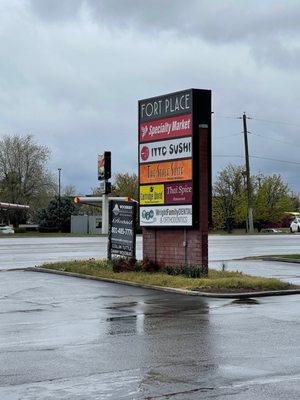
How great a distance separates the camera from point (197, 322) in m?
11.1

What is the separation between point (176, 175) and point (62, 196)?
73021 millimetres

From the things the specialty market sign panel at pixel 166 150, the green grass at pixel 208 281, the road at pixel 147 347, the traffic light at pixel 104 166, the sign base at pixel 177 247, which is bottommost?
the road at pixel 147 347

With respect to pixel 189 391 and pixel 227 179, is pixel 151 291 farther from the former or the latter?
pixel 227 179

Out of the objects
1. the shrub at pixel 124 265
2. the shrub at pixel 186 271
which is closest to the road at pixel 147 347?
the shrub at pixel 186 271

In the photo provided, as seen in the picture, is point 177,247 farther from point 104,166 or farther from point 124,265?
point 104,166

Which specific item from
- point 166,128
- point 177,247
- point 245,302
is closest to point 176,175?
point 166,128

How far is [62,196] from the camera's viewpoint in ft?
297

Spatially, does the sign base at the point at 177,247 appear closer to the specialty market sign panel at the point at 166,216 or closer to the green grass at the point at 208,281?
the specialty market sign panel at the point at 166,216

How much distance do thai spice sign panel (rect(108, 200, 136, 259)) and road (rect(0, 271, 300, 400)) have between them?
5143 millimetres

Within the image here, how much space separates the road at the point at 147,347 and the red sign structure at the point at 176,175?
3349 millimetres

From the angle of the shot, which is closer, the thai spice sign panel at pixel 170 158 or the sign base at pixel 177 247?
the sign base at pixel 177 247

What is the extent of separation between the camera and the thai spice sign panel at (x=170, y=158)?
59.0 feet

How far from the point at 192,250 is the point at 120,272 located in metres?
2.35

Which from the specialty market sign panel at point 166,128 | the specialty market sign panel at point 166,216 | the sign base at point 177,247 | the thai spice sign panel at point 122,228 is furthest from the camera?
the thai spice sign panel at point 122,228
